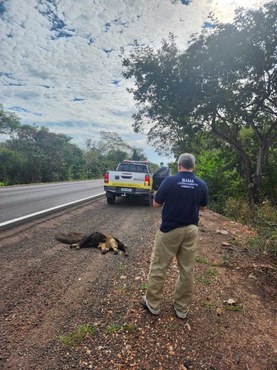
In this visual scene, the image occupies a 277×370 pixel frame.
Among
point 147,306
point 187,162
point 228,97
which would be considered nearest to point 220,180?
point 228,97

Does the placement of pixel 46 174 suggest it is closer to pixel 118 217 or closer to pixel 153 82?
pixel 153 82

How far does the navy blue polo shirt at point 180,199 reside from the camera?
3.00 m

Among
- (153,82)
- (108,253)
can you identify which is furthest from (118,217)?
(153,82)

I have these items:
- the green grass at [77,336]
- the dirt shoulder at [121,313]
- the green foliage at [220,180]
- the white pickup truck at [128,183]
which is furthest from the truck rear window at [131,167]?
the green grass at [77,336]

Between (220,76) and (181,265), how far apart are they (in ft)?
32.5

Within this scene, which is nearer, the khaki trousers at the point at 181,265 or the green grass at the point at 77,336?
the green grass at the point at 77,336

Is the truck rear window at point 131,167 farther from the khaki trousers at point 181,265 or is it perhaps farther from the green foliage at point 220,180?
the khaki trousers at point 181,265

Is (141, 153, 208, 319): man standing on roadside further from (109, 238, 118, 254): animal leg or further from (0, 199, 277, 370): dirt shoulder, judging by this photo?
(109, 238, 118, 254): animal leg

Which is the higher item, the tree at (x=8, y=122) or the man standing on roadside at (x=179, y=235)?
the tree at (x=8, y=122)

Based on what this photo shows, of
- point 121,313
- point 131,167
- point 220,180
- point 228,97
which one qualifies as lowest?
point 121,313

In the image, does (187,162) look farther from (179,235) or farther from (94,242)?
(94,242)

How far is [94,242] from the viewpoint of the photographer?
17.2ft

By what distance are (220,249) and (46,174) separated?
2784 cm

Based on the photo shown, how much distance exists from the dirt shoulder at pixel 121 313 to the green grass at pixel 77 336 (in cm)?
1
